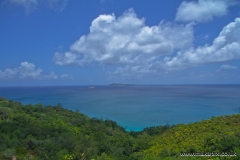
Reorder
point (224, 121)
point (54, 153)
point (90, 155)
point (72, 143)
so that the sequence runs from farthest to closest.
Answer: point (224, 121), point (72, 143), point (90, 155), point (54, 153)

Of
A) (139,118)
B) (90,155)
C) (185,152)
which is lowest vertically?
(139,118)

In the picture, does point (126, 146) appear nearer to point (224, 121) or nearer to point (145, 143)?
point (145, 143)

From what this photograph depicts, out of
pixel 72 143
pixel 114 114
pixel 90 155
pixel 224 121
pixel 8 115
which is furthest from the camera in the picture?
pixel 114 114

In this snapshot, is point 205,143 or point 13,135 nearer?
point 205,143

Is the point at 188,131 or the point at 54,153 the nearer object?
the point at 54,153

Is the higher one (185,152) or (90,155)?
(185,152)

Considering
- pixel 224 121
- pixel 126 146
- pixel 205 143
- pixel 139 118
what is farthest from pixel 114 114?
pixel 205 143

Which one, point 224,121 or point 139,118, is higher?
point 224,121

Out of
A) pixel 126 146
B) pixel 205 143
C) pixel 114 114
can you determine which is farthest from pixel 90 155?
pixel 114 114

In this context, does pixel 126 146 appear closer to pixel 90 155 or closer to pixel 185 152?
pixel 90 155
